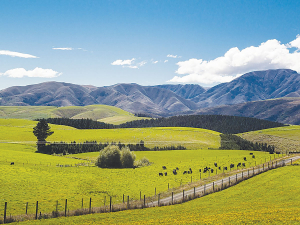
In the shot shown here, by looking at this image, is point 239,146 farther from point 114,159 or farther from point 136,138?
point 114,159

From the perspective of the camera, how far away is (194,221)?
28.2m

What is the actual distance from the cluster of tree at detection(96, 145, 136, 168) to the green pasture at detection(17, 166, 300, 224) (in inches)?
2020

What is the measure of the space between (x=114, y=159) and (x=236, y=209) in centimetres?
6688

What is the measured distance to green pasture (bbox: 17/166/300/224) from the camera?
27.9 metres

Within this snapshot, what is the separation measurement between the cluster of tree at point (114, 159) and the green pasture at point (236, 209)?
51.3 meters

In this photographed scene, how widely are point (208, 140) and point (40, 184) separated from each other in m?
136

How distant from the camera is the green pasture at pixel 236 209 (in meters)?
27.9

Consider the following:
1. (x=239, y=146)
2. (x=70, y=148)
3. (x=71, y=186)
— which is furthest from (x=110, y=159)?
(x=239, y=146)

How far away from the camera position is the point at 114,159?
9562 cm

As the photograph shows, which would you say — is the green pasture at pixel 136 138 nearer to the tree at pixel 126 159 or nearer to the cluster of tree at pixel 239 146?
the cluster of tree at pixel 239 146

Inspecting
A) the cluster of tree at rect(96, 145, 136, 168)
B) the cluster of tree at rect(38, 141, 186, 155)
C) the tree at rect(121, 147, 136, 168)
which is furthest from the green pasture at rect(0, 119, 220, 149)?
the cluster of tree at rect(96, 145, 136, 168)

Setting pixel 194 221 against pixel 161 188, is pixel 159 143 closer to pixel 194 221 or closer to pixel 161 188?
pixel 161 188

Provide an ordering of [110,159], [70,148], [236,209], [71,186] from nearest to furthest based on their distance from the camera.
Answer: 1. [236,209]
2. [71,186]
3. [110,159]
4. [70,148]

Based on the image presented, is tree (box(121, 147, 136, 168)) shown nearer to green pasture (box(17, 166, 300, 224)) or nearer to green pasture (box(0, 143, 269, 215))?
green pasture (box(0, 143, 269, 215))
